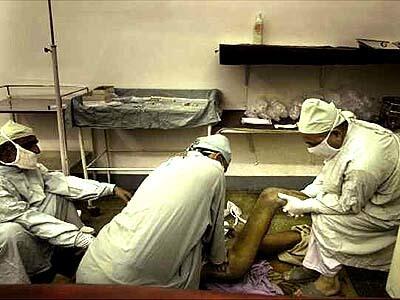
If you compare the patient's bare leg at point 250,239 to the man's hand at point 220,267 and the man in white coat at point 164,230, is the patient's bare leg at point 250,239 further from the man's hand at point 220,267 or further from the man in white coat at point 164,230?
the man in white coat at point 164,230

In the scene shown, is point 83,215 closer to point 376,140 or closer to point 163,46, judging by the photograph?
point 163,46

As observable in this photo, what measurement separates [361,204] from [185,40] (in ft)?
6.36

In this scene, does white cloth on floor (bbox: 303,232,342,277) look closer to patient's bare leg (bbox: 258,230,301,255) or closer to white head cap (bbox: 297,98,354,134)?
patient's bare leg (bbox: 258,230,301,255)

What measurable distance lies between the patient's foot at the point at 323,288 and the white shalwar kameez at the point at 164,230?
685 mm

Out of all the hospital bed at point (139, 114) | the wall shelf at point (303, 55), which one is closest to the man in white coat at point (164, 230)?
the hospital bed at point (139, 114)

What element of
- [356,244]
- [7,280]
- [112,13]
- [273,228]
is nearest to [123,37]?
[112,13]

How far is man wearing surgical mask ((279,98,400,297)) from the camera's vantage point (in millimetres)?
1879

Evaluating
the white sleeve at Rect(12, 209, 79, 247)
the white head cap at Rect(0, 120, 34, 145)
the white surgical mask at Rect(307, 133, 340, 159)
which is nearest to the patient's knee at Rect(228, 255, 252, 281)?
the white surgical mask at Rect(307, 133, 340, 159)

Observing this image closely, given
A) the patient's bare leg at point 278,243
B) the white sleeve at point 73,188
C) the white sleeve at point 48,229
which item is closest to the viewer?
the white sleeve at point 48,229

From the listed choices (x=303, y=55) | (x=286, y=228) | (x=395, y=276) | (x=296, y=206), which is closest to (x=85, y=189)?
(x=296, y=206)

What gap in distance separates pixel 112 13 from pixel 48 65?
0.68m

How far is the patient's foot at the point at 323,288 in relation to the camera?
2.03 m

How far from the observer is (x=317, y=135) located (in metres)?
1.94

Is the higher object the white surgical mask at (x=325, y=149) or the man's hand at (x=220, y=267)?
the white surgical mask at (x=325, y=149)
